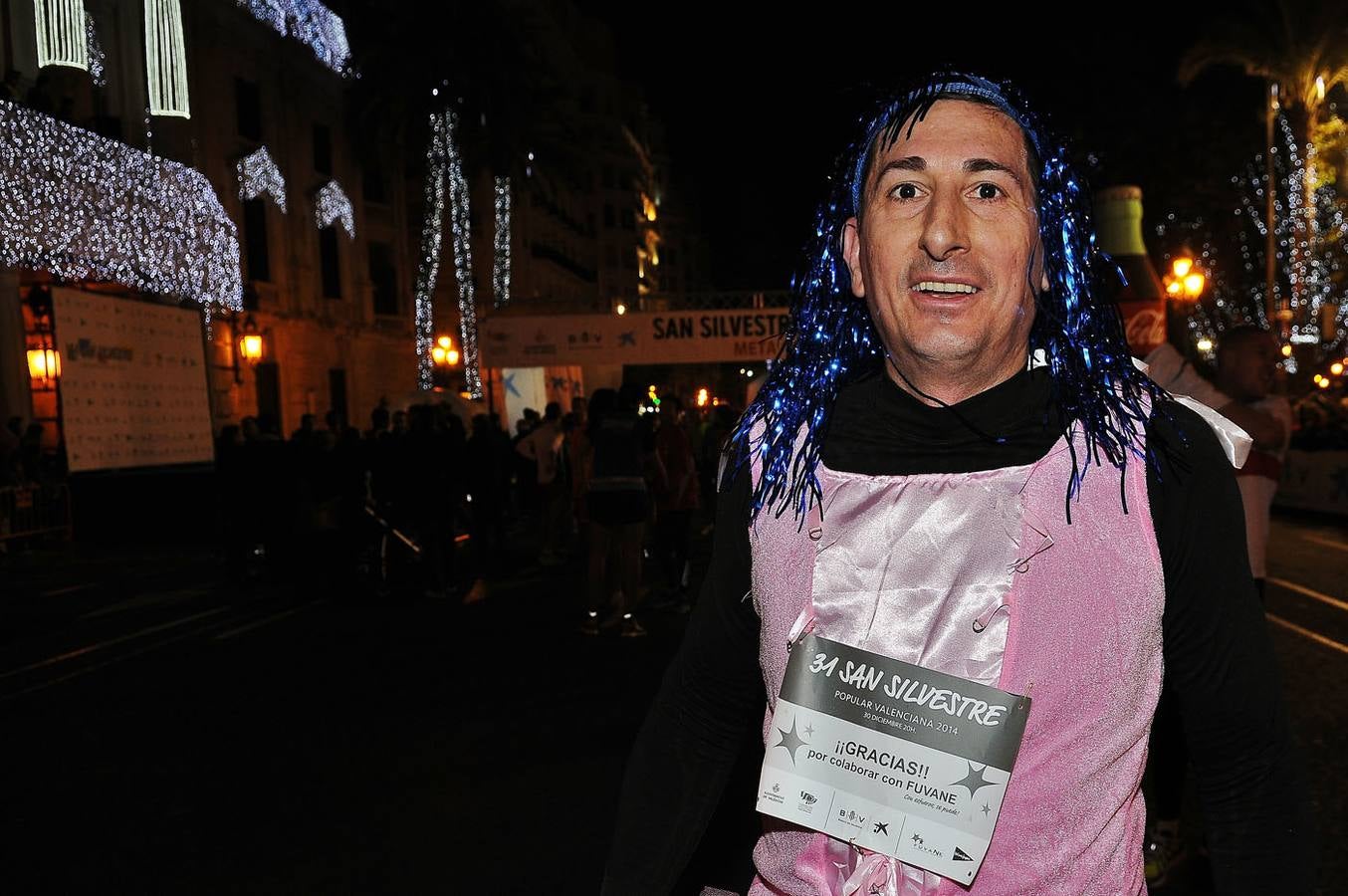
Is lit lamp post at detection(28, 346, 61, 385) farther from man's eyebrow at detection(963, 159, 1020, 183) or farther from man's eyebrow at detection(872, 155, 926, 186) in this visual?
man's eyebrow at detection(963, 159, 1020, 183)

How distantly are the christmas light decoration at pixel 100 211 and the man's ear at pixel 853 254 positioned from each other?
15.8 m

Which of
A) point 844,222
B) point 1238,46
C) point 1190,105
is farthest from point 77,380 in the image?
point 1190,105

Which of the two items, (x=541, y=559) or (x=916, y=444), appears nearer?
(x=916, y=444)

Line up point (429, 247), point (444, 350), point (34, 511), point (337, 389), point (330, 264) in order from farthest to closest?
point (429, 247)
point (337, 389)
point (330, 264)
point (444, 350)
point (34, 511)

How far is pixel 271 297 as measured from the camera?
29.0 meters

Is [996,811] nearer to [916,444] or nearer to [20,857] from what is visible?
[916,444]

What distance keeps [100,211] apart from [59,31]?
2.43 m

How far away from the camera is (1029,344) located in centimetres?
167

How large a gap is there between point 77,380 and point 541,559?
5.88m

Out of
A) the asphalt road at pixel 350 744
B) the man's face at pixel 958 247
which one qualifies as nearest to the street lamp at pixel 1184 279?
the asphalt road at pixel 350 744

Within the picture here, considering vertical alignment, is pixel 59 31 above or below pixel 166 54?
above

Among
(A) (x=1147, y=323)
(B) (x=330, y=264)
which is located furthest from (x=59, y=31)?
(B) (x=330, y=264)

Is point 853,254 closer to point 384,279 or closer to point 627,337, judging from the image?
point 627,337

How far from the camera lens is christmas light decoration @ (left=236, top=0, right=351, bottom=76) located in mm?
28500
